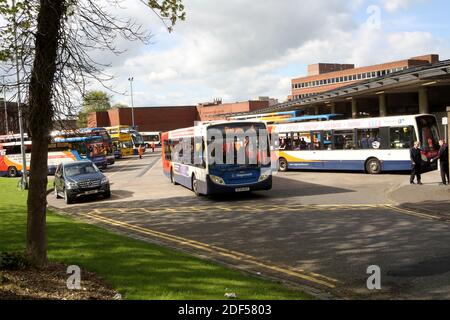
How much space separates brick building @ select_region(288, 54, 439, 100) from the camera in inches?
4021

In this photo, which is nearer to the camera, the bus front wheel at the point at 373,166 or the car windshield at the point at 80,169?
the car windshield at the point at 80,169

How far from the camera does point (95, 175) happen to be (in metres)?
20.3

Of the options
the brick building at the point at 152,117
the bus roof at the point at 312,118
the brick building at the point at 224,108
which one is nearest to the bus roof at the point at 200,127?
the bus roof at the point at 312,118

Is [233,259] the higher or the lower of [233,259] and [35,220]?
the lower

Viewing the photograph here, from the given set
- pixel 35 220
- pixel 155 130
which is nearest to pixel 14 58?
pixel 35 220

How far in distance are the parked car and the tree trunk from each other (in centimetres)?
1279

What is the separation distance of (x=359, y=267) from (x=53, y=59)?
18.7ft

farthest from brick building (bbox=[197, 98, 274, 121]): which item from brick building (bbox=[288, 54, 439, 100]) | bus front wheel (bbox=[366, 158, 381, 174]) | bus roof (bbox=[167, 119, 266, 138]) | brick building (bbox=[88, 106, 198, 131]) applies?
bus roof (bbox=[167, 119, 266, 138])

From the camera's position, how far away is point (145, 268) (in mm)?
7414

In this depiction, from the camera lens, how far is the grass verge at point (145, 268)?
6145 millimetres

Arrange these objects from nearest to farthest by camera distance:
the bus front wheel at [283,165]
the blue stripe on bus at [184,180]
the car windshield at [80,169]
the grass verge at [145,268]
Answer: the grass verge at [145,268] < the blue stripe on bus at [184,180] < the car windshield at [80,169] < the bus front wheel at [283,165]

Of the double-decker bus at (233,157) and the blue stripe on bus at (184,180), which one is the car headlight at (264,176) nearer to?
the double-decker bus at (233,157)

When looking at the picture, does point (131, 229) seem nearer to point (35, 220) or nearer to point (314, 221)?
point (314, 221)

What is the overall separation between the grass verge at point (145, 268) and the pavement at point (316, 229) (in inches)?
29.0
